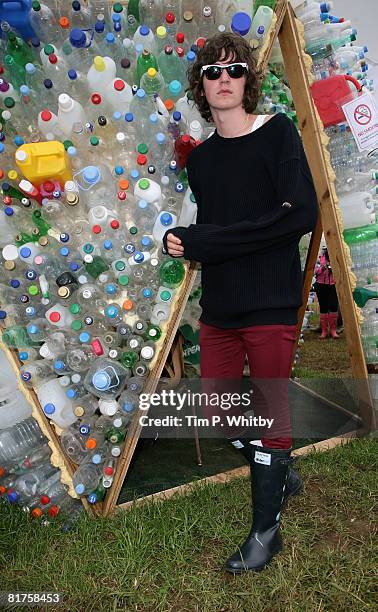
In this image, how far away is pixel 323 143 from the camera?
2.65 meters

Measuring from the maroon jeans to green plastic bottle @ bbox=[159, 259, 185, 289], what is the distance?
384 millimetres

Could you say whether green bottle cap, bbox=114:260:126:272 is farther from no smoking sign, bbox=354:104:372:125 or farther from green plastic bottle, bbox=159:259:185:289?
no smoking sign, bbox=354:104:372:125

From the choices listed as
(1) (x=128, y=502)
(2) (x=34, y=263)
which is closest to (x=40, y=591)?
(1) (x=128, y=502)

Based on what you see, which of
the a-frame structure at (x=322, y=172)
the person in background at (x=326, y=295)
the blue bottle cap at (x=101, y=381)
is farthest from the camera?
the person in background at (x=326, y=295)

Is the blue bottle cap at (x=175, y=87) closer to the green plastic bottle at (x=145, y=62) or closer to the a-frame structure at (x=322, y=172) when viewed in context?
the green plastic bottle at (x=145, y=62)

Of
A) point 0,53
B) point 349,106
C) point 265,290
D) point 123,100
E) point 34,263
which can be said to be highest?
point 0,53

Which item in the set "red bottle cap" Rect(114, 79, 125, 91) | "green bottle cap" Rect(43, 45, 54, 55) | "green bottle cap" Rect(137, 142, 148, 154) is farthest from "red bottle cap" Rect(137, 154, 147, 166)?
"green bottle cap" Rect(43, 45, 54, 55)

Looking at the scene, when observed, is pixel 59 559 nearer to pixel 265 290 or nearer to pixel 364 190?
pixel 265 290

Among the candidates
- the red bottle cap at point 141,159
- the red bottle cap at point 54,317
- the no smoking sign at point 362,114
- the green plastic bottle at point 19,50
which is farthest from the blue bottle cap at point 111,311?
the no smoking sign at point 362,114

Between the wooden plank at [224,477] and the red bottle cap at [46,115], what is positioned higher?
the red bottle cap at [46,115]

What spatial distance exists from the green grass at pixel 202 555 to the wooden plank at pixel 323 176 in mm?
738

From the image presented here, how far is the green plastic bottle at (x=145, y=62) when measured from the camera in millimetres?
2223

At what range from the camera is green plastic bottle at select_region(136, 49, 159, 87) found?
2223mm

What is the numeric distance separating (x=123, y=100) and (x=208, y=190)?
2.52 ft
